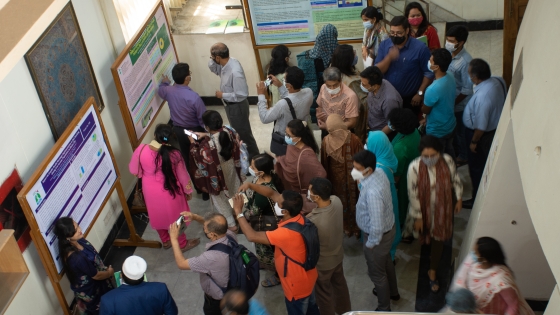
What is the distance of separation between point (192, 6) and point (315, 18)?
78.1 inches

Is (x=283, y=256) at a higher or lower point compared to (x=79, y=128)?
lower

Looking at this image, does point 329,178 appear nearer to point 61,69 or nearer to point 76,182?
point 76,182

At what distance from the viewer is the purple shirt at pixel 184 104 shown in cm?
634

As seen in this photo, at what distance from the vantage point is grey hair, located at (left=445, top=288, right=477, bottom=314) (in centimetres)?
360

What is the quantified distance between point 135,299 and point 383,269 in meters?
2.04

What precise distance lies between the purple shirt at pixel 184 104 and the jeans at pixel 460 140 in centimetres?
283

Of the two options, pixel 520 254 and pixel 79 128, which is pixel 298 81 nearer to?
pixel 79 128

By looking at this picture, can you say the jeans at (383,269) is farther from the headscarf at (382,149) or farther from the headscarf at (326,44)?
the headscarf at (326,44)

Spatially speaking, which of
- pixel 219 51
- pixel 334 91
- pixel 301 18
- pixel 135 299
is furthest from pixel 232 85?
pixel 135 299

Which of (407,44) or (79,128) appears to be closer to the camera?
(79,128)

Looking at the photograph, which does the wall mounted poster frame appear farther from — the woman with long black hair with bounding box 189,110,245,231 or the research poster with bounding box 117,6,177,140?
the woman with long black hair with bounding box 189,110,245,231

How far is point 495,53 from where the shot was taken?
8.64 metres

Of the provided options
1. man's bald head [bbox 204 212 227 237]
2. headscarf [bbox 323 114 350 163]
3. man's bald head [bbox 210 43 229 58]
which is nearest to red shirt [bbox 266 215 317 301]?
man's bald head [bbox 204 212 227 237]

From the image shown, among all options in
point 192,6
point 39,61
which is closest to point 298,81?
point 39,61
